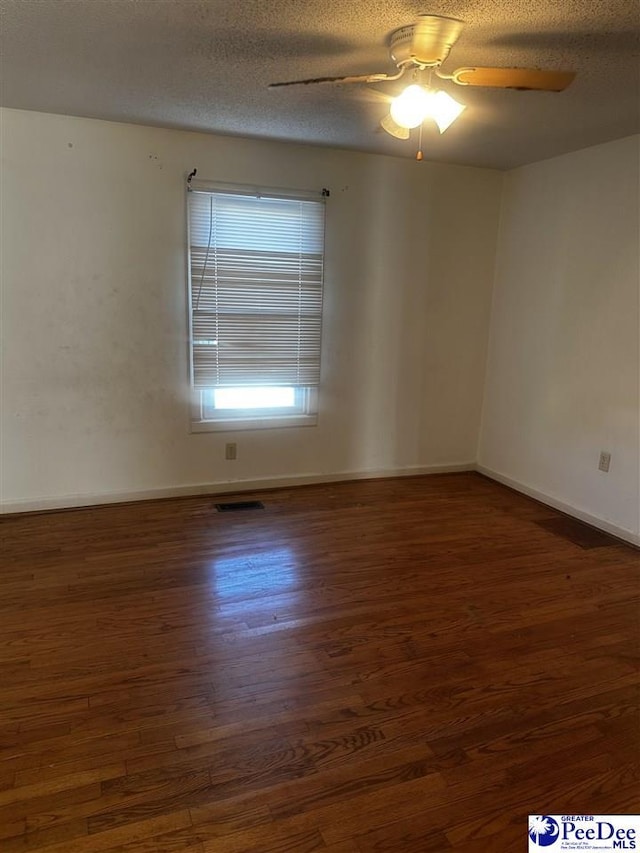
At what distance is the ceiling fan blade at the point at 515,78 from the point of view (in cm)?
186

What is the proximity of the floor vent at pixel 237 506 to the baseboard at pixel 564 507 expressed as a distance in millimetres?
1981

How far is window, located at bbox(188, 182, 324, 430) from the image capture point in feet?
11.8

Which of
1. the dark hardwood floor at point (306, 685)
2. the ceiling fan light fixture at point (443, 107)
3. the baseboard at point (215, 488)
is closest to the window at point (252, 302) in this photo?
the baseboard at point (215, 488)

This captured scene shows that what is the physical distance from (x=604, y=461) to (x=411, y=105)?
2533 mm

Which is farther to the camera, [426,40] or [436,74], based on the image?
[436,74]

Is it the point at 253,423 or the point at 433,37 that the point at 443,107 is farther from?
the point at 253,423

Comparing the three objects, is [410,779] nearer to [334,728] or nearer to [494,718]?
[334,728]

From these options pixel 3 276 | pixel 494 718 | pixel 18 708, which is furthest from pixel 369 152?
pixel 18 708

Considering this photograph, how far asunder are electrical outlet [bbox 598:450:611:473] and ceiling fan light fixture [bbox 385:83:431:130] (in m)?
2.41

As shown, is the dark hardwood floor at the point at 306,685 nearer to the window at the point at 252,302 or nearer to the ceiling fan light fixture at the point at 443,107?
the window at the point at 252,302

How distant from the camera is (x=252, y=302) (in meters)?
3.75

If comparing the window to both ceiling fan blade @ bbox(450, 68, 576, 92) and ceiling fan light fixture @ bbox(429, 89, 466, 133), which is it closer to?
ceiling fan light fixture @ bbox(429, 89, 466, 133)

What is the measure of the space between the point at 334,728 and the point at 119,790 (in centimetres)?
68

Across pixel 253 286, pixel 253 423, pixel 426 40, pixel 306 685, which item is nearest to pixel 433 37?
pixel 426 40
